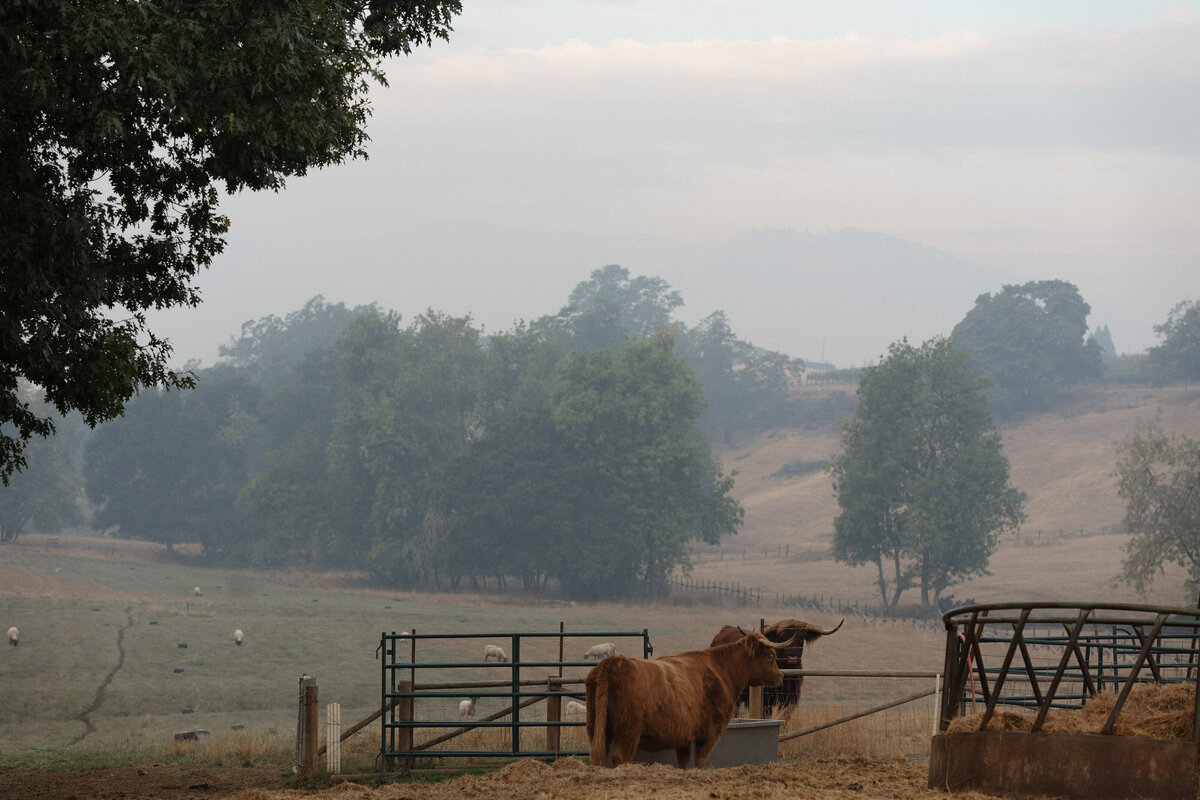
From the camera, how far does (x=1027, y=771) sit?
27.1 ft

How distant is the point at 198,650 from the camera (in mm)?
41344

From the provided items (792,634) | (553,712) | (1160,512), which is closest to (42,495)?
(1160,512)

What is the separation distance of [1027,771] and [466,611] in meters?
54.3

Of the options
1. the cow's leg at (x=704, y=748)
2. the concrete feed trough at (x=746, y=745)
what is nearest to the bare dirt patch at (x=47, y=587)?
the concrete feed trough at (x=746, y=745)

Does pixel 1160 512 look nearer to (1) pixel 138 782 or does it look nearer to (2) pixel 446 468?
(2) pixel 446 468

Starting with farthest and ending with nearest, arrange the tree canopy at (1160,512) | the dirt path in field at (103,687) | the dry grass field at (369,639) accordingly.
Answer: the tree canopy at (1160,512) < the dirt path in field at (103,687) < the dry grass field at (369,639)

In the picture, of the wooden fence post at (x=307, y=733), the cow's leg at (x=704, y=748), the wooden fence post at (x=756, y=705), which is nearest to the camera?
the cow's leg at (x=704, y=748)

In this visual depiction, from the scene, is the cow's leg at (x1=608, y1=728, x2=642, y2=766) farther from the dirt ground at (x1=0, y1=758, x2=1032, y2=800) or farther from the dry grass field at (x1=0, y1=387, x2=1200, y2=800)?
the dry grass field at (x1=0, y1=387, x2=1200, y2=800)

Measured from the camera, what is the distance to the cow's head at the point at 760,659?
12.9 meters

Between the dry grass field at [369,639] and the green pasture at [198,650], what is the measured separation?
0.15 metres

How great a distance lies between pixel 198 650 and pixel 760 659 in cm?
3367

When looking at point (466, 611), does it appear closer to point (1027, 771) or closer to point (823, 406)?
point (1027, 771)

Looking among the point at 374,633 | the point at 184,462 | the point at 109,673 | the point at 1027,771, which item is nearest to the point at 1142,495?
the point at 374,633

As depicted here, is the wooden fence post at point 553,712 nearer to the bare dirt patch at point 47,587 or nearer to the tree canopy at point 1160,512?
the bare dirt patch at point 47,587
